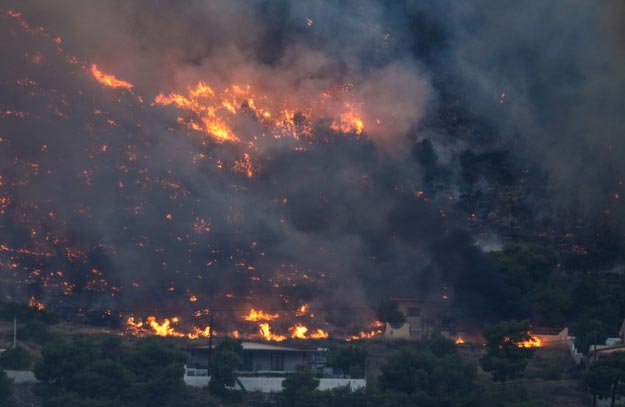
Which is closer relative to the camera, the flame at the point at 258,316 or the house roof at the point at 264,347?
the house roof at the point at 264,347

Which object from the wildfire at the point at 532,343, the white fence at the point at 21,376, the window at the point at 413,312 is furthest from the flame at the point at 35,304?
the wildfire at the point at 532,343

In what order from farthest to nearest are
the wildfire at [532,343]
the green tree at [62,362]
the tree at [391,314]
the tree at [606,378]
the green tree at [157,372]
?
the tree at [391,314] < the wildfire at [532,343] < the green tree at [62,362] < the green tree at [157,372] < the tree at [606,378]

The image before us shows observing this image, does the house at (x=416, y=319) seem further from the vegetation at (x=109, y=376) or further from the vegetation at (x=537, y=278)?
the vegetation at (x=109, y=376)

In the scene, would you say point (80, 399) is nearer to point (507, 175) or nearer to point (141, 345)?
point (141, 345)

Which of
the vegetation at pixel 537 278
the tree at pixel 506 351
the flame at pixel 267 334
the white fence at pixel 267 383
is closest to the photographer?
the white fence at pixel 267 383

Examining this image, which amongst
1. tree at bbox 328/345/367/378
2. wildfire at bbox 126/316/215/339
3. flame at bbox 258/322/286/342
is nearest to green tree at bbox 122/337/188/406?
wildfire at bbox 126/316/215/339

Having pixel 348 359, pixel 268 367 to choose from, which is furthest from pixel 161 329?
pixel 348 359

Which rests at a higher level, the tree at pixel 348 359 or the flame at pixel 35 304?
the flame at pixel 35 304

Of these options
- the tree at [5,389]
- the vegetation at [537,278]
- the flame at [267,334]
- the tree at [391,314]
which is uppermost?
the vegetation at [537,278]
